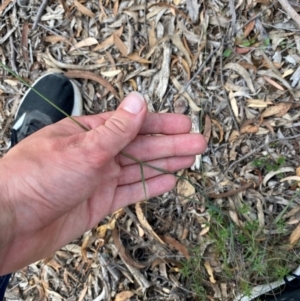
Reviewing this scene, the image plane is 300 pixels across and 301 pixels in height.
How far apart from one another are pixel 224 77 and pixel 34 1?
0.81 metres

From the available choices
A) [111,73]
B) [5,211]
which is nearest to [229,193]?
[111,73]

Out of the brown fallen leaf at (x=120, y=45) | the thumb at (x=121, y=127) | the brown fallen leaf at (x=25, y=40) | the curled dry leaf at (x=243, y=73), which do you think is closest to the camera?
the thumb at (x=121, y=127)

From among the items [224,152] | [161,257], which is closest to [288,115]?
[224,152]

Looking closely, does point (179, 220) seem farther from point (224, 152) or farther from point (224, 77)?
point (224, 77)

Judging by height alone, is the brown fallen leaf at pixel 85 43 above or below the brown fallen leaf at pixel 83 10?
below

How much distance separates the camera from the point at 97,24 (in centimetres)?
176

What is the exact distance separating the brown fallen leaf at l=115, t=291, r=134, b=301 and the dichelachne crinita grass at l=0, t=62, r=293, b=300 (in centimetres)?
22

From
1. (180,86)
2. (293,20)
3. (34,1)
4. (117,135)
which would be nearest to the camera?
(117,135)

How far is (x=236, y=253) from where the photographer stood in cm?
160

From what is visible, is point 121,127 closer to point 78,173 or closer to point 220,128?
point 78,173

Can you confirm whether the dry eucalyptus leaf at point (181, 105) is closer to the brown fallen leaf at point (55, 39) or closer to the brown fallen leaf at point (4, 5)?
the brown fallen leaf at point (55, 39)

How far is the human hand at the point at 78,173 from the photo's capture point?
3.96 ft

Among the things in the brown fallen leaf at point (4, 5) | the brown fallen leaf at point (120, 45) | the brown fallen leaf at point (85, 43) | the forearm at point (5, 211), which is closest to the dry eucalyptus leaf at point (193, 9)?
the brown fallen leaf at point (120, 45)

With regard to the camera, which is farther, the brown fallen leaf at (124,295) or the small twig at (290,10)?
the brown fallen leaf at (124,295)
